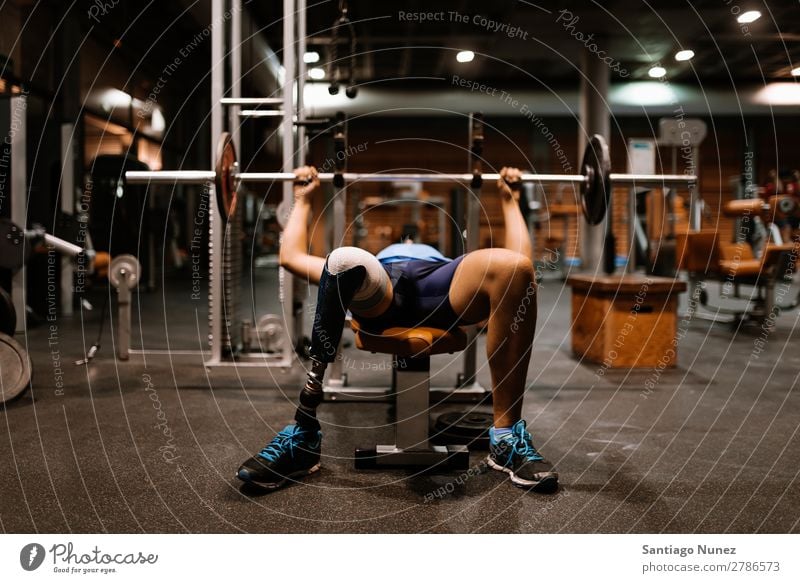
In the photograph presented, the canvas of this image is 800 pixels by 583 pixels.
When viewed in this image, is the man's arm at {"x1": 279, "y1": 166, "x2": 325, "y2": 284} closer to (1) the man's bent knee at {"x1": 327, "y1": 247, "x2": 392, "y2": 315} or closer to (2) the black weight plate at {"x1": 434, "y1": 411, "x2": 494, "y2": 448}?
(1) the man's bent knee at {"x1": 327, "y1": 247, "x2": 392, "y2": 315}

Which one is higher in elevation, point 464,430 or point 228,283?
point 228,283

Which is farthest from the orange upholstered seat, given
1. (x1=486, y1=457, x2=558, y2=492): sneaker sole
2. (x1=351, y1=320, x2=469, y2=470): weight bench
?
(x1=486, y1=457, x2=558, y2=492): sneaker sole

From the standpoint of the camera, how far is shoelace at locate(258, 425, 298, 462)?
1.64 m

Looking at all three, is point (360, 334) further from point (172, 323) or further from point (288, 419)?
point (172, 323)

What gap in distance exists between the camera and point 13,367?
2.40 m

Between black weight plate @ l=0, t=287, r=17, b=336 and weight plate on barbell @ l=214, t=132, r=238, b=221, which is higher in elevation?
weight plate on barbell @ l=214, t=132, r=238, b=221

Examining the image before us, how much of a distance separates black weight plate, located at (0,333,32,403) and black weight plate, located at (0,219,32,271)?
2.63 feet

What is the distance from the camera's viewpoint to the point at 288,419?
7.57 ft

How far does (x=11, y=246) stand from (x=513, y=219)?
2374 millimetres

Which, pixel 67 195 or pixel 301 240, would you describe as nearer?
pixel 301 240

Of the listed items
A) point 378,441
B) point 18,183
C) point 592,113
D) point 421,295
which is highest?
point 592,113

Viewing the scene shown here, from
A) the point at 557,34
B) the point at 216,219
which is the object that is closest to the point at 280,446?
the point at 216,219

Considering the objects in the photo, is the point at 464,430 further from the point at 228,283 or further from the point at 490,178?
the point at 228,283
